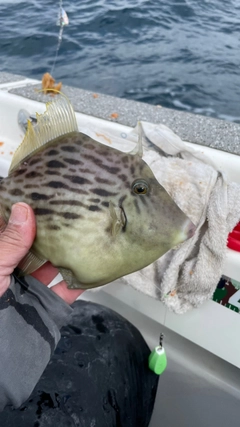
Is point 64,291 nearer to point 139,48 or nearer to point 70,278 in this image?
point 70,278

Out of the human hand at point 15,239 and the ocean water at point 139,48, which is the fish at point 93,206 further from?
the ocean water at point 139,48

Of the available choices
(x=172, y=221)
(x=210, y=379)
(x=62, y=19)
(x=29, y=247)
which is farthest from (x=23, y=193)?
(x=62, y=19)

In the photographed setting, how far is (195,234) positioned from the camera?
5.45 feet

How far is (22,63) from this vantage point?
20.7 feet

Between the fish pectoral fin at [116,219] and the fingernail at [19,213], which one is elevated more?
the fish pectoral fin at [116,219]

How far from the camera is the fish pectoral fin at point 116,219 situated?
3.08 ft

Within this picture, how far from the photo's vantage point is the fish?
959 mm

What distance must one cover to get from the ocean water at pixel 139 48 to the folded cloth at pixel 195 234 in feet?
11.0

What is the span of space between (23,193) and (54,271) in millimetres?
487

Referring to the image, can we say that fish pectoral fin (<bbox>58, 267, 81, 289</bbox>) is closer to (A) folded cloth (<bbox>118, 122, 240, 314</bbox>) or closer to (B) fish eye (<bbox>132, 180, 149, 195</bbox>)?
(B) fish eye (<bbox>132, 180, 149, 195</bbox>)

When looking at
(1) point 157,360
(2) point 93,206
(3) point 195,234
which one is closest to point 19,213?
(2) point 93,206

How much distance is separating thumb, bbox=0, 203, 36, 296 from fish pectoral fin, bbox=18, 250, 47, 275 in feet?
0.06

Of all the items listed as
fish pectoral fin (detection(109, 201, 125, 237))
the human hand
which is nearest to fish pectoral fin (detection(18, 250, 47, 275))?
the human hand

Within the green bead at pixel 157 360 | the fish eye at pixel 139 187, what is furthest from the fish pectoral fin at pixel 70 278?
the green bead at pixel 157 360
